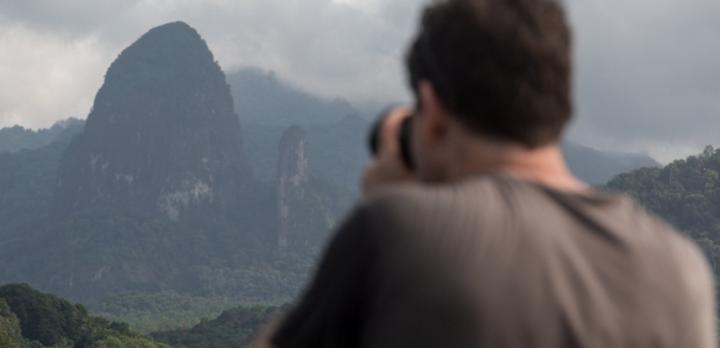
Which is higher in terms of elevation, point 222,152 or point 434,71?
point 222,152

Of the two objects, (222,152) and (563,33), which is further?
(222,152)

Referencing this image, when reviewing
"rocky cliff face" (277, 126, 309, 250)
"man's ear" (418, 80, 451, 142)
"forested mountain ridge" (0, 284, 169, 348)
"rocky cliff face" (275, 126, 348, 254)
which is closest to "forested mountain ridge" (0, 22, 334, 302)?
"rocky cliff face" (275, 126, 348, 254)

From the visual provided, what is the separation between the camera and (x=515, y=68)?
1.72 meters

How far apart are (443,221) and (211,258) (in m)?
163

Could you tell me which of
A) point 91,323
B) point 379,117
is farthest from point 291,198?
point 379,117

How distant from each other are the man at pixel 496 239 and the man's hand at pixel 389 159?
6cm

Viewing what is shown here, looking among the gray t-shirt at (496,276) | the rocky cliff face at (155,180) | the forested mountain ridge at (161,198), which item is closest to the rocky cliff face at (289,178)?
the forested mountain ridge at (161,198)

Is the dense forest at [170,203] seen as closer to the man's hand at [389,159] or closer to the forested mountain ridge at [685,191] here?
the forested mountain ridge at [685,191]

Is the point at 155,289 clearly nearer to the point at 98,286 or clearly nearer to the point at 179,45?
the point at 98,286

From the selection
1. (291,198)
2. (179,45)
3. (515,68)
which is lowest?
(515,68)

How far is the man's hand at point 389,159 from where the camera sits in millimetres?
1930

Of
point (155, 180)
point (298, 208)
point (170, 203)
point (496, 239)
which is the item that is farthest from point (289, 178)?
point (496, 239)

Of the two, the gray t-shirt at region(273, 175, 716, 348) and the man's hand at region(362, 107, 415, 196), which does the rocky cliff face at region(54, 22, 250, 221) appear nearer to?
the man's hand at region(362, 107, 415, 196)

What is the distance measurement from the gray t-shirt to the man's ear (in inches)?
4.9
